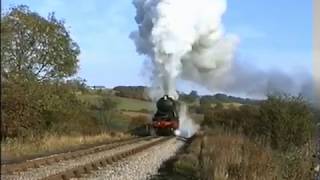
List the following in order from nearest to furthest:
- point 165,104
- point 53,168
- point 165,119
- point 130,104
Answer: point 53,168 < point 165,119 < point 165,104 < point 130,104

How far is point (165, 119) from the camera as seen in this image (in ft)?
154

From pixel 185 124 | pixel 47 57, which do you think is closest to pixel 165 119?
pixel 185 124

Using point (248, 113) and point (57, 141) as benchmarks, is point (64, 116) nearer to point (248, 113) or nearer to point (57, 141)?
point (57, 141)

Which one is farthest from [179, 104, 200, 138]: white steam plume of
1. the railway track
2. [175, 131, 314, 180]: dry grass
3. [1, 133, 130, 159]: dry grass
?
[175, 131, 314, 180]: dry grass

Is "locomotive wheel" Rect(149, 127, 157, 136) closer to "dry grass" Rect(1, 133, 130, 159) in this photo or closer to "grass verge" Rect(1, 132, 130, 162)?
"dry grass" Rect(1, 133, 130, 159)

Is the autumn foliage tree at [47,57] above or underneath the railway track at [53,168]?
above

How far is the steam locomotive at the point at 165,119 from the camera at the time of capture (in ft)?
154

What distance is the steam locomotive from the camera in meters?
46.8

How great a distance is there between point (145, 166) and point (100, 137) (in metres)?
21.3

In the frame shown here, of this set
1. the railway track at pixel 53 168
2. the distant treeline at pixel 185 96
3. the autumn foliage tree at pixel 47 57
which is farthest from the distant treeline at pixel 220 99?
the railway track at pixel 53 168

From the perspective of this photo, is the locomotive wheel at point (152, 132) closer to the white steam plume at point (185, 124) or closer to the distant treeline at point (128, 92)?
the white steam plume at point (185, 124)

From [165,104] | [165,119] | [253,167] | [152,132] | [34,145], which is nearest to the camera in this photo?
[253,167]

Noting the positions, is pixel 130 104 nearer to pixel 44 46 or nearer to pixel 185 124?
pixel 185 124

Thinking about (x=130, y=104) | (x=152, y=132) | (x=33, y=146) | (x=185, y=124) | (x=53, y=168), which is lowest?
(x=53, y=168)
